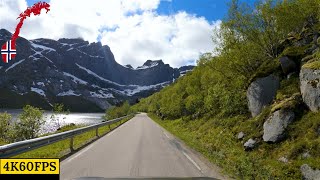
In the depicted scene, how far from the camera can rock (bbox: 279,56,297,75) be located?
19656 millimetres

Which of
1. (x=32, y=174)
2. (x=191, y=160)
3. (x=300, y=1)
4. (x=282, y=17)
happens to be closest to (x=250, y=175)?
(x=191, y=160)

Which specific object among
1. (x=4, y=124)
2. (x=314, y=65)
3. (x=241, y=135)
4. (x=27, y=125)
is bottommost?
(x=241, y=135)

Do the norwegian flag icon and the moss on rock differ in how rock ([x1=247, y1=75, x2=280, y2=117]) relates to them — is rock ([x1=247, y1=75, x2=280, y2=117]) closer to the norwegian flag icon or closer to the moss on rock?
the moss on rock

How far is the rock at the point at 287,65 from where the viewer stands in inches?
774

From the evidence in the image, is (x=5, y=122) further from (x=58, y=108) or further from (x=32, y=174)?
(x=32, y=174)

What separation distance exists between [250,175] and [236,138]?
857 centimetres

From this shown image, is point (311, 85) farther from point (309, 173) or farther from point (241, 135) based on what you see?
point (241, 135)

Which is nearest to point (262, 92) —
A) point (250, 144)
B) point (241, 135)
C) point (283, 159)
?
point (241, 135)

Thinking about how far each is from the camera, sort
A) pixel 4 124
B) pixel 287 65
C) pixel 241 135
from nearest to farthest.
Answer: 1. pixel 241 135
2. pixel 287 65
3. pixel 4 124

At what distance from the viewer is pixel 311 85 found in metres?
14.8

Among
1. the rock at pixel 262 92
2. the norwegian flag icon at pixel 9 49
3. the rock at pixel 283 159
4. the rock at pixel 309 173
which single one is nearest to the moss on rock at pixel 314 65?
the rock at pixel 262 92

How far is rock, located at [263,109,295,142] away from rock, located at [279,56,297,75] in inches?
185

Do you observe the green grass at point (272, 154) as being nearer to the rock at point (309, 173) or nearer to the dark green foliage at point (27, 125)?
the rock at point (309, 173)

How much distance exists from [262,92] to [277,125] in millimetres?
4888
